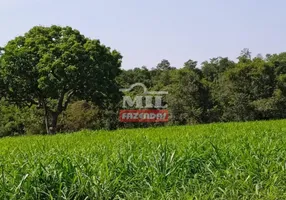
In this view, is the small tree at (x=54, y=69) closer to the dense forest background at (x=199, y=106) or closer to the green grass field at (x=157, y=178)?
the dense forest background at (x=199, y=106)

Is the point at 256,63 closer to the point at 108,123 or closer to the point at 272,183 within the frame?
the point at 108,123

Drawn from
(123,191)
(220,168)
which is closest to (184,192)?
(123,191)

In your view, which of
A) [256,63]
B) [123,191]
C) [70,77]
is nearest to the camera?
[123,191]

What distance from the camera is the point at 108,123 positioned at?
27844 mm

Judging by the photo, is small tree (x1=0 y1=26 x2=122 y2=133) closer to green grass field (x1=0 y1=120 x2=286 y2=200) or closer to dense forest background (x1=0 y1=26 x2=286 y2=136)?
dense forest background (x1=0 y1=26 x2=286 y2=136)

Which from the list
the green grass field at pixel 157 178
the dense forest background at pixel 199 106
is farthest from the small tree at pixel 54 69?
the green grass field at pixel 157 178

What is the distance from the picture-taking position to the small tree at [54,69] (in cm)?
2131

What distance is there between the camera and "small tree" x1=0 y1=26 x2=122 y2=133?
21312 mm

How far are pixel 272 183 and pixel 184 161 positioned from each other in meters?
0.94

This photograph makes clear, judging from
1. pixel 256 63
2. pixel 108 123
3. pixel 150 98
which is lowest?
pixel 108 123

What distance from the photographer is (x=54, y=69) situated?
840 inches

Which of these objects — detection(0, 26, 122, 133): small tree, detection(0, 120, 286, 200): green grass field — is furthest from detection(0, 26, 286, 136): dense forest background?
detection(0, 120, 286, 200): green grass field

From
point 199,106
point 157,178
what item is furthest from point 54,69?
point 157,178

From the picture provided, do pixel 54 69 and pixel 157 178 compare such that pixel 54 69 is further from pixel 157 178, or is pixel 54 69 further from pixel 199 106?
pixel 157 178
